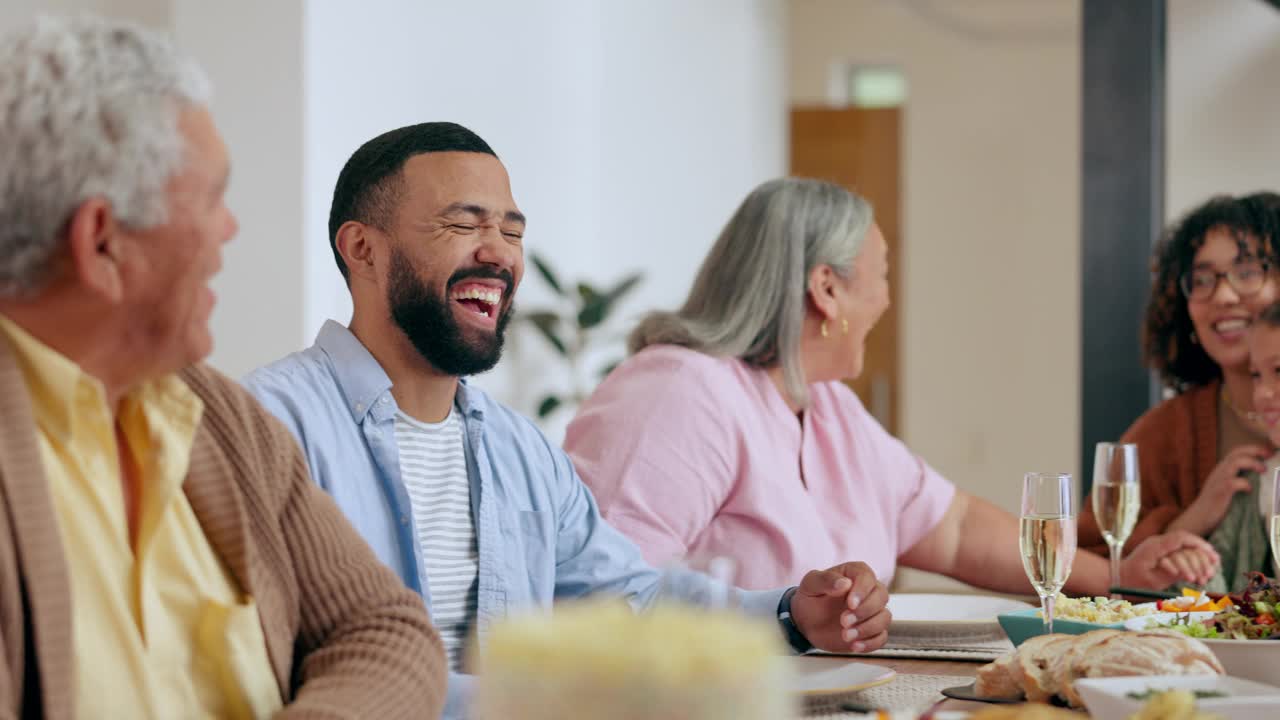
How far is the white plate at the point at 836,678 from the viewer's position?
136cm

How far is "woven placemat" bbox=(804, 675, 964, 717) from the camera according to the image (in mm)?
1354

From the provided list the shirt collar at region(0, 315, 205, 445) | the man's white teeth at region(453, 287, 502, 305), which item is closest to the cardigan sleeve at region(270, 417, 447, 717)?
the shirt collar at region(0, 315, 205, 445)

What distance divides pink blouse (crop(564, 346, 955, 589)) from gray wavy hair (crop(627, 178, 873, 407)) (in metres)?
0.05

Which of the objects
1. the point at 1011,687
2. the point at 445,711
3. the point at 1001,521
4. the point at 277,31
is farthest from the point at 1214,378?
the point at 277,31

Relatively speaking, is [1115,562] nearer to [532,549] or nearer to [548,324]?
[532,549]

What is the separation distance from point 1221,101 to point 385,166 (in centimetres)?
324

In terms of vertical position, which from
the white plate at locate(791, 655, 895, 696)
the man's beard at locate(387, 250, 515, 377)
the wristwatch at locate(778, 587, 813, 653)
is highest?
the man's beard at locate(387, 250, 515, 377)

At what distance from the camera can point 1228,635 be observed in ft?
4.77

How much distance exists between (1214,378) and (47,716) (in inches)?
101

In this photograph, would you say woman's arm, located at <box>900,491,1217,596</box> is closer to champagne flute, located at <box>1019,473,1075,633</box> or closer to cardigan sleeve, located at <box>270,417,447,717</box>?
champagne flute, located at <box>1019,473,1075,633</box>

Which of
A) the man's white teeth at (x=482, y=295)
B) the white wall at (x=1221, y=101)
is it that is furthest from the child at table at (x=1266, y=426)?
the white wall at (x=1221, y=101)

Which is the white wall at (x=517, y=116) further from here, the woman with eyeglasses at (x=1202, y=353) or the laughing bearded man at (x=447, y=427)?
the woman with eyeglasses at (x=1202, y=353)

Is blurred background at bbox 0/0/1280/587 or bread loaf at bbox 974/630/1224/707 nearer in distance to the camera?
bread loaf at bbox 974/630/1224/707

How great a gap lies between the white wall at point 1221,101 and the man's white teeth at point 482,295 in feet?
9.80
